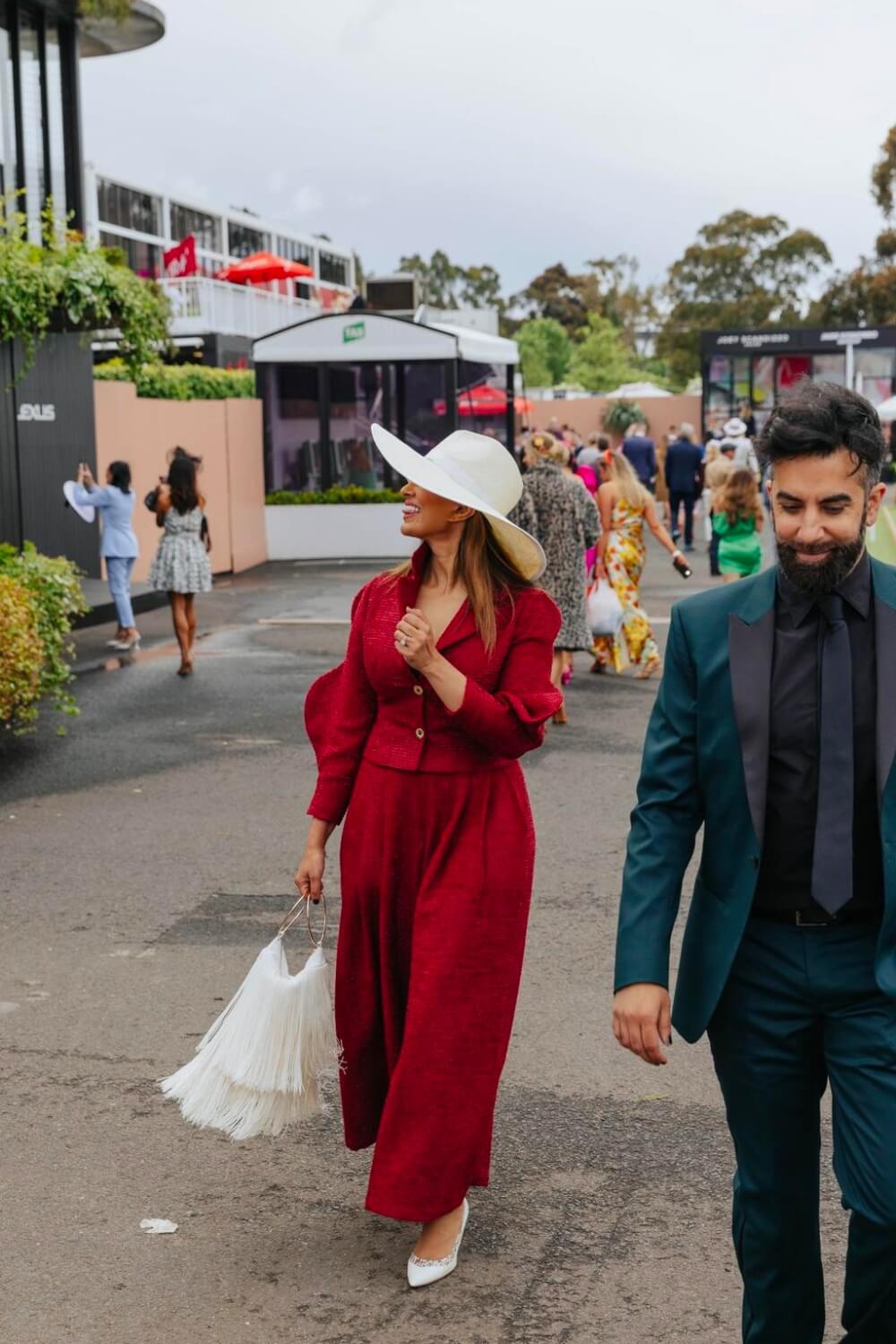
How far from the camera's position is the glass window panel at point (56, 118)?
67.1 ft

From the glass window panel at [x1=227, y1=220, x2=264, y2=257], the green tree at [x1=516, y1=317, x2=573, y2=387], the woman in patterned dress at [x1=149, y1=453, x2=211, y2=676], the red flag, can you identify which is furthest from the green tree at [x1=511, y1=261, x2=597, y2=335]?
the woman in patterned dress at [x1=149, y1=453, x2=211, y2=676]

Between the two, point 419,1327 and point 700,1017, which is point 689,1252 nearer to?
point 419,1327

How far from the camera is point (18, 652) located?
1009 cm

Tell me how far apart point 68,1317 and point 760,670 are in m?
2.15

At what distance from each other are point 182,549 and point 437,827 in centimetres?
1001

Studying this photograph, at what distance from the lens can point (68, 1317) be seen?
153 inches

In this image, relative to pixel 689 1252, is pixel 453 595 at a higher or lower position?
higher

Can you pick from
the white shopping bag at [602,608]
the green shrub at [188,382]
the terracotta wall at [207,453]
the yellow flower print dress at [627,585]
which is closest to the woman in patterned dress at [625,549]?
the yellow flower print dress at [627,585]

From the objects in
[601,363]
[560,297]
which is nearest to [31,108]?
[601,363]

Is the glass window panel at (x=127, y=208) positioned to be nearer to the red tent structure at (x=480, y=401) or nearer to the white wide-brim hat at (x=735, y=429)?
the red tent structure at (x=480, y=401)

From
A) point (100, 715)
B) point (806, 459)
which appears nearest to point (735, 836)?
point (806, 459)

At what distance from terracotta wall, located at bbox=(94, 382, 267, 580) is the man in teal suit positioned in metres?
17.5

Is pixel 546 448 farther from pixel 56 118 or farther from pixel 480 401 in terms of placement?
pixel 480 401

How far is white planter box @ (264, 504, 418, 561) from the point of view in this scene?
25.2 metres
